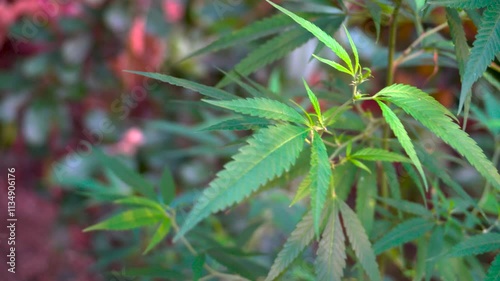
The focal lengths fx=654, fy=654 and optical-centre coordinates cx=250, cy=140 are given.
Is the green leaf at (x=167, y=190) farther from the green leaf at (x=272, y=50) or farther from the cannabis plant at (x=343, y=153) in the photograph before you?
the green leaf at (x=272, y=50)

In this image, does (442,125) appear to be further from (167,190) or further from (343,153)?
(167,190)

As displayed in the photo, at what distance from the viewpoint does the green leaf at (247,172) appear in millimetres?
381

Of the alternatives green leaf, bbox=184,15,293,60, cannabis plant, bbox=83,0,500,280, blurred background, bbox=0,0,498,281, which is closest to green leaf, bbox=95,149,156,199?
cannabis plant, bbox=83,0,500,280

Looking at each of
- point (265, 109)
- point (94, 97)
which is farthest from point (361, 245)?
point (94, 97)

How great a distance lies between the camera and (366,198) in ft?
1.93

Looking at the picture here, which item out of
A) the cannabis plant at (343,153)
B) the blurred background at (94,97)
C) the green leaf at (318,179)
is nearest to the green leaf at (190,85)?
the cannabis plant at (343,153)

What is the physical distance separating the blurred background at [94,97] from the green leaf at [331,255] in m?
0.93

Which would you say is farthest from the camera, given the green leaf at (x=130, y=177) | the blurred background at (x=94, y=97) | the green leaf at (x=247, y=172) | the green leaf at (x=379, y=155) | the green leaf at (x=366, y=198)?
the blurred background at (x=94, y=97)

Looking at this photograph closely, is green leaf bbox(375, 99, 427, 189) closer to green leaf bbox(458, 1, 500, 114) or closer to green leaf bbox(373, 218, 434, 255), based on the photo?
green leaf bbox(458, 1, 500, 114)

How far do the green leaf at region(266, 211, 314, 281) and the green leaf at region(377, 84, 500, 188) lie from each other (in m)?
0.11

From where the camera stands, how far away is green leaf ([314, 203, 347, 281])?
0.47 m

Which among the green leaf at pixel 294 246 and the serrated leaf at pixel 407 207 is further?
the serrated leaf at pixel 407 207

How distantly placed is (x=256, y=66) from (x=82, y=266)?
3.78 feet

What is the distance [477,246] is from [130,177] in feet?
1.27
